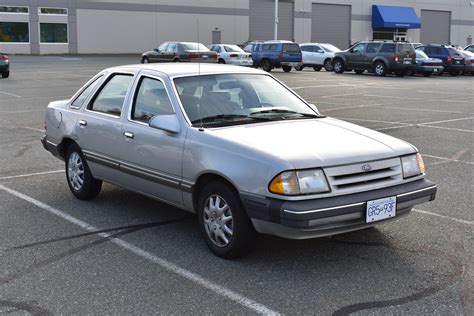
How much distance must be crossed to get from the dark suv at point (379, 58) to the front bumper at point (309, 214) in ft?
87.2

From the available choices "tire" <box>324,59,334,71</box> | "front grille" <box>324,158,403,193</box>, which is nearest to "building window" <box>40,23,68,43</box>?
"tire" <box>324,59,334,71</box>

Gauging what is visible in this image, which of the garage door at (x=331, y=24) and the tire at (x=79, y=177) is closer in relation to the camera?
the tire at (x=79, y=177)

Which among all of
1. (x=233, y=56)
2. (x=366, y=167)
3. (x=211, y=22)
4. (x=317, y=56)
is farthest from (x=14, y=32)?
(x=366, y=167)

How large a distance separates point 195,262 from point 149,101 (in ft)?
5.65

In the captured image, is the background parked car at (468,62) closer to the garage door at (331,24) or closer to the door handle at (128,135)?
the garage door at (331,24)

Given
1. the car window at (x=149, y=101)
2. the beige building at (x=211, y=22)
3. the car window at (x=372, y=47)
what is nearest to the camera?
the car window at (x=149, y=101)

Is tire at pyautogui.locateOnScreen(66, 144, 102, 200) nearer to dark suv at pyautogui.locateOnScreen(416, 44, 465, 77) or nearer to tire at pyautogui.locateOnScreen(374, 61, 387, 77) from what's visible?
tire at pyautogui.locateOnScreen(374, 61, 387, 77)

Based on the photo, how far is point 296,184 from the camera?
14.3ft

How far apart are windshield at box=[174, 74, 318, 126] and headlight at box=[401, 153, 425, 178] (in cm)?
112

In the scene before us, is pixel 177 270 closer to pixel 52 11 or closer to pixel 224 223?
pixel 224 223

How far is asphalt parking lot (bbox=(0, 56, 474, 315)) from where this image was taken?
4.06m

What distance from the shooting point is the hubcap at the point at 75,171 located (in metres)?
6.63

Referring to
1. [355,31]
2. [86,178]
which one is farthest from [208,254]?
[355,31]

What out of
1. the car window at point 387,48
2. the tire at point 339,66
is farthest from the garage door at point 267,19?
the car window at point 387,48
